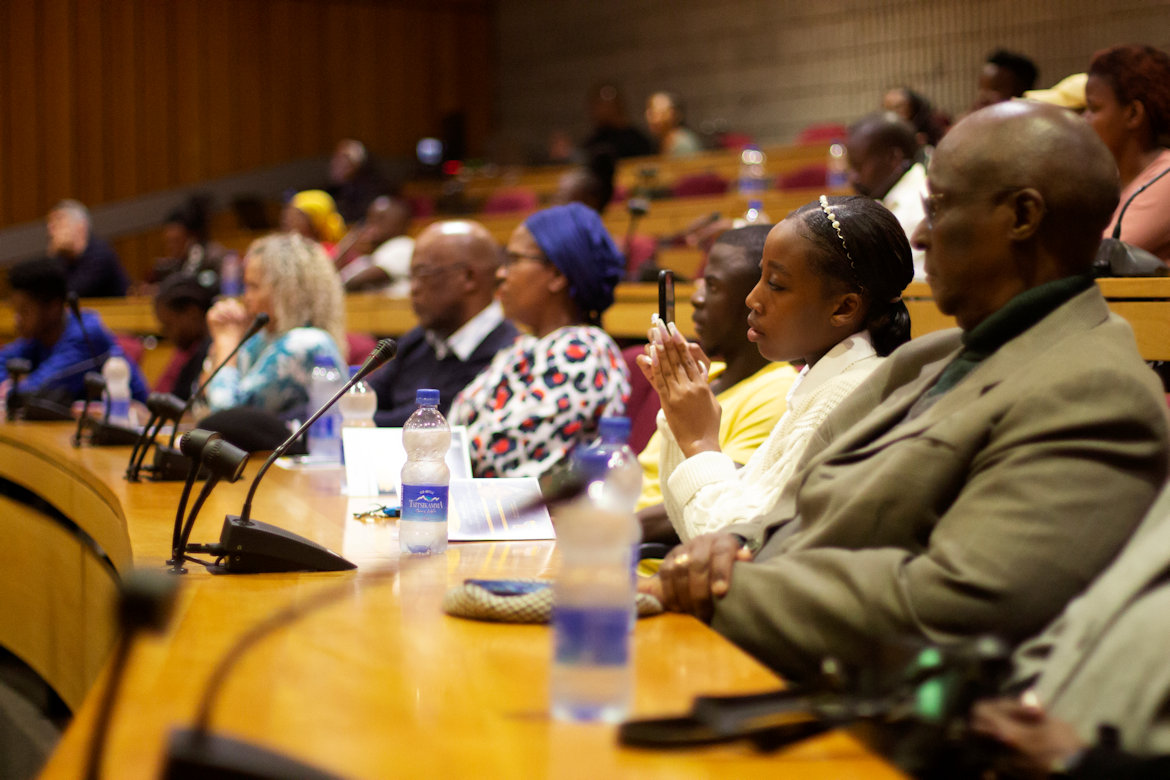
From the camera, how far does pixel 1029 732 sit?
1.07m

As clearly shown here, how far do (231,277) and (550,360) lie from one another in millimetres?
5115

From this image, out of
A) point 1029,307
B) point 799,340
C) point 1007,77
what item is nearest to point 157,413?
point 799,340

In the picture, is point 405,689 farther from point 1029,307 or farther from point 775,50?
point 775,50

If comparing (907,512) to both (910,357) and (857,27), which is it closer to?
(910,357)

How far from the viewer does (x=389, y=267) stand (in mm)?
7512

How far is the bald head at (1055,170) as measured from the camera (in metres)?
1.42

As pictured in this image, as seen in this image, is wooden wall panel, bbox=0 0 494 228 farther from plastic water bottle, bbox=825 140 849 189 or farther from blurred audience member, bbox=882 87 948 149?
blurred audience member, bbox=882 87 948 149

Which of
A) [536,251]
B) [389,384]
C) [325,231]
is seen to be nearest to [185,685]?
[536,251]

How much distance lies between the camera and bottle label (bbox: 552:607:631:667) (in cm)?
112

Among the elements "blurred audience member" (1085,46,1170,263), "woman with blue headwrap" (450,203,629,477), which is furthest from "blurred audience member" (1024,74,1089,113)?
"woman with blue headwrap" (450,203,629,477)

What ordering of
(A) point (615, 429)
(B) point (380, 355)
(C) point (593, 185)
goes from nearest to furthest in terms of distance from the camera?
(A) point (615, 429)
(B) point (380, 355)
(C) point (593, 185)

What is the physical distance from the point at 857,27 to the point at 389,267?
14.5 feet

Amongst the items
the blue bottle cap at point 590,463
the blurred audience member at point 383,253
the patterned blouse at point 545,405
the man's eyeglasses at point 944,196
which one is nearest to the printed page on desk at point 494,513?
the blue bottle cap at point 590,463

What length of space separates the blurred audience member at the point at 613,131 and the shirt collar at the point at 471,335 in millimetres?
5453
